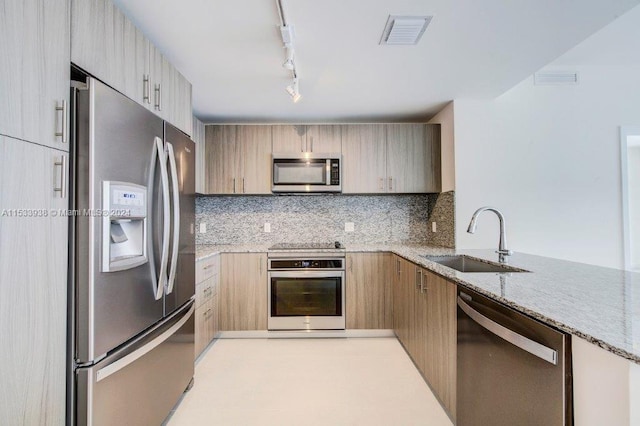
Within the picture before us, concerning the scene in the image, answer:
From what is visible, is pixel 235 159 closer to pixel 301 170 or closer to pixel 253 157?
pixel 253 157

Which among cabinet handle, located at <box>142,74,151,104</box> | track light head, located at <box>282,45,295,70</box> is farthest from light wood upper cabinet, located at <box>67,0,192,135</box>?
track light head, located at <box>282,45,295,70</box>

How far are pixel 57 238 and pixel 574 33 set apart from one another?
2872 mm

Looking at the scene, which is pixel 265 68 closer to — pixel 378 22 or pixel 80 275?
pixel 378 22

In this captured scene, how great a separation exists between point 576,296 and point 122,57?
2277 mm

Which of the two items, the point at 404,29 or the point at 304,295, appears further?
the point at 304,295

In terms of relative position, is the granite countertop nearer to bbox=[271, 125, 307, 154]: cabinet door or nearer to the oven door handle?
the oven door handle

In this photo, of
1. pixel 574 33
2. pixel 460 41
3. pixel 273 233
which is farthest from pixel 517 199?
pixel 273 233

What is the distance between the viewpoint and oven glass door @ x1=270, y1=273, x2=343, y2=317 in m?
2.95

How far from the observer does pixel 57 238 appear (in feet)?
3.54

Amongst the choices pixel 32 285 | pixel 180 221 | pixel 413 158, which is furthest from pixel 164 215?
pixel 413 158

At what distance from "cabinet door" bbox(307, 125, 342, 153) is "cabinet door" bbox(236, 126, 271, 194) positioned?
0.46m

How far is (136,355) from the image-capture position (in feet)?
4.55

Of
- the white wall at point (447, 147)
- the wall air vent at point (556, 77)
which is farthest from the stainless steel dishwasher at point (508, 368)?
the wall air vent at point (556, 77)

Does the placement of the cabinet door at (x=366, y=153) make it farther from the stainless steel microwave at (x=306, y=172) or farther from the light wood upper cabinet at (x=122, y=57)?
the light wood upper cabinet at (x=122, y=57)
